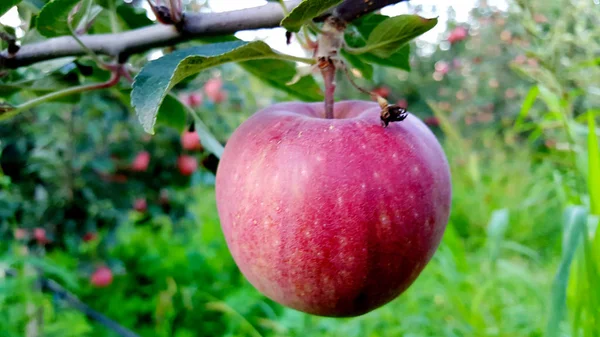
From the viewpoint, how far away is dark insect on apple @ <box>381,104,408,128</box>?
0.36 m

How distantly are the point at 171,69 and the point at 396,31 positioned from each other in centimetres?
17

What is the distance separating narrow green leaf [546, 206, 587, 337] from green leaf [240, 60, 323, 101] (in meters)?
0.38

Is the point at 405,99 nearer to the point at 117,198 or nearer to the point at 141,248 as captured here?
the point at 141,248

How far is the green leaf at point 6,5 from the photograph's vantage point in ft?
1.49

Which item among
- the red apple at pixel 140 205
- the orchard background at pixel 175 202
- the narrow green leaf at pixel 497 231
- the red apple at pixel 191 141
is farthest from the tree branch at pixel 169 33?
the red apple at pixel 140 205

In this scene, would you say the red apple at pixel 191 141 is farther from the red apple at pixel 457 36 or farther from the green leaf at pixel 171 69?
the red apple at pixel 457 36

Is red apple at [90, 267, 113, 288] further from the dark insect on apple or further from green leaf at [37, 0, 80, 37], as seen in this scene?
the dark insect on apple

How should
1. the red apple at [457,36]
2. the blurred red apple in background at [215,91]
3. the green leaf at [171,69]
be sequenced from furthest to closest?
the red apple at [457,36]
the blurred red apple in background at [215,91]
the green leaf at [171,69]

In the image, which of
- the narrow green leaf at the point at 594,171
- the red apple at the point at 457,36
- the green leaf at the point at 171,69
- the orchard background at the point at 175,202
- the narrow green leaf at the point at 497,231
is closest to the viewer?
the green leaf at the point at 171,69

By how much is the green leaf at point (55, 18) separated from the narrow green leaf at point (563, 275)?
613mm

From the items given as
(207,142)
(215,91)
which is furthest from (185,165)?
(207,142)

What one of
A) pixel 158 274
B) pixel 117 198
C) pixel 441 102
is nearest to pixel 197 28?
pixel 117 198

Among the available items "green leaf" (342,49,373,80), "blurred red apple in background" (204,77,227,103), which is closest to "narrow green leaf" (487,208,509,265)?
"green leaf" (342,49,373,80)

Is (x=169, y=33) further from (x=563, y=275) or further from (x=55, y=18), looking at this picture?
(x=563, y=275)
